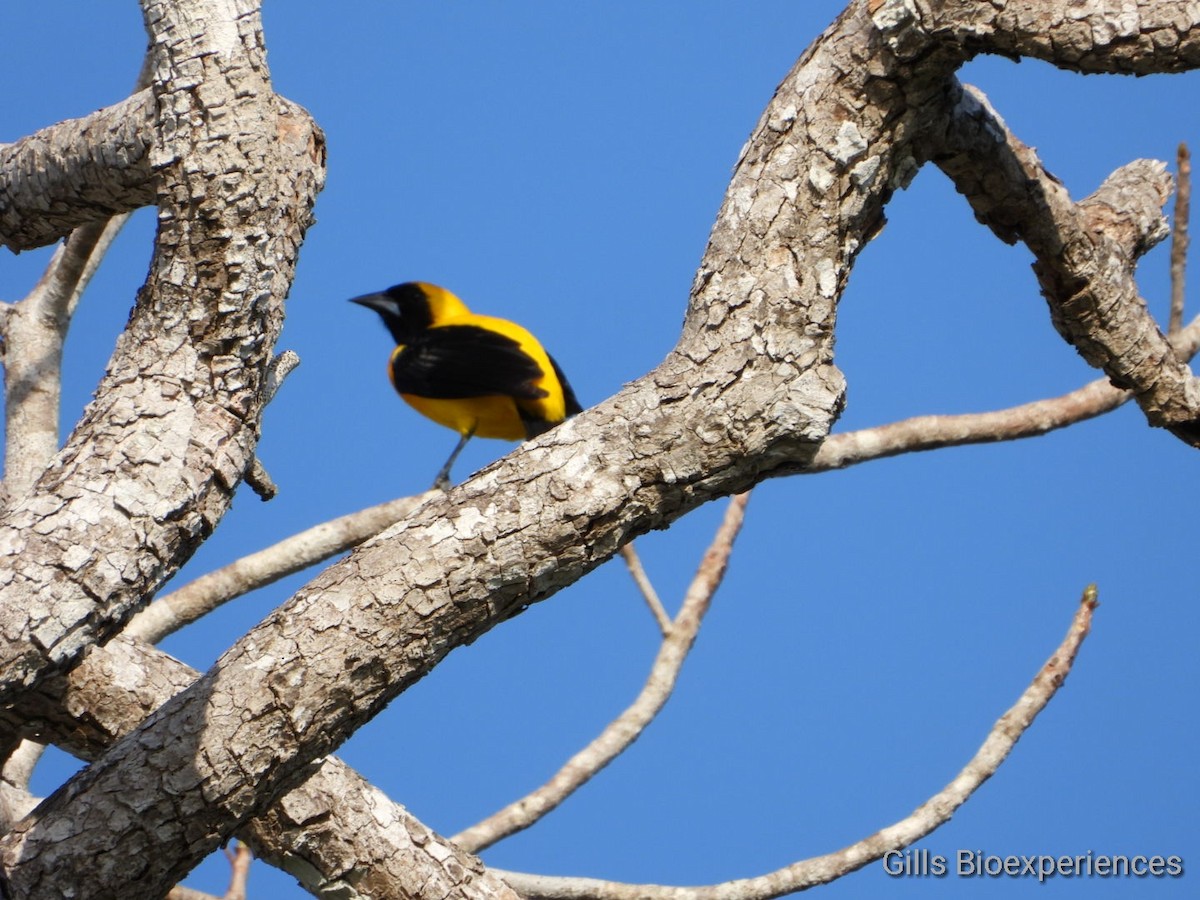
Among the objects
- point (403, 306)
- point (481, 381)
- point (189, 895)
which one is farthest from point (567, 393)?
point (189, 895)

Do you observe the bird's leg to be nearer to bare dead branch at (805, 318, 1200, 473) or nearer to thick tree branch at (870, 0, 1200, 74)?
bare dead branch at (805, 318, 1200, 473)

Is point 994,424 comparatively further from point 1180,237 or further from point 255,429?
point 255,429

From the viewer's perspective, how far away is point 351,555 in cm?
181

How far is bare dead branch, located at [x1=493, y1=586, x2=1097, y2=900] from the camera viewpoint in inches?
133

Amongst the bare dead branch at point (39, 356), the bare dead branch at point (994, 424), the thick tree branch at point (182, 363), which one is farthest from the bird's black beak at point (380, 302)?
the thick tree branch at point (182, 363)

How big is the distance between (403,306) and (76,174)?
6.06 m

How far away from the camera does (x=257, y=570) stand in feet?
13.6

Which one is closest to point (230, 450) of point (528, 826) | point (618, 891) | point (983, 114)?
point (983, 114)

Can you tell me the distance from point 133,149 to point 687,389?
93 centimetres

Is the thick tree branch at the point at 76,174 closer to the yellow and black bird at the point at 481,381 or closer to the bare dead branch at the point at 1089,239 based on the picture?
the bare dead branch at the point at 1089,239

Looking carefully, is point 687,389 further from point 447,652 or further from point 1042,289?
point 1042,289

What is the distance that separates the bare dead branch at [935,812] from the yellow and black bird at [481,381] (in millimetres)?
3033

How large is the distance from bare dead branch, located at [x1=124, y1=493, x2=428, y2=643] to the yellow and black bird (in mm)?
1717

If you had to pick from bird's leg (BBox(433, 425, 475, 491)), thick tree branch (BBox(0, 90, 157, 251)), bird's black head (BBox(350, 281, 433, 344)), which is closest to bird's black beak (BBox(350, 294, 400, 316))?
bird's black head (BBox(350, 281, 433, 344))
